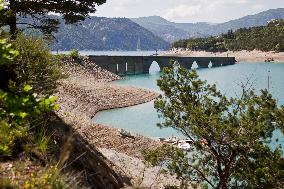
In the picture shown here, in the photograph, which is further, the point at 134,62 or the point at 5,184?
the point at 134,62

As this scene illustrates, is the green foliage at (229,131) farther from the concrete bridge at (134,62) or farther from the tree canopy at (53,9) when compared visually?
the concrete bridge at (134,62)

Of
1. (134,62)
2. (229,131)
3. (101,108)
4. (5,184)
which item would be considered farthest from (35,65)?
(134,62)

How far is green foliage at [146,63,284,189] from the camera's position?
15.7 metres

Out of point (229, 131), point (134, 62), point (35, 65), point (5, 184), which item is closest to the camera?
point (5, 184)

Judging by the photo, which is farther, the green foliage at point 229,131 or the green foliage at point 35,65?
the green foliage at point 229,131

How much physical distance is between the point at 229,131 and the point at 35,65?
7.73 metres

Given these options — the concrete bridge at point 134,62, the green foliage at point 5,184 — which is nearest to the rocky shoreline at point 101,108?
the concrete bridge at point 134,62

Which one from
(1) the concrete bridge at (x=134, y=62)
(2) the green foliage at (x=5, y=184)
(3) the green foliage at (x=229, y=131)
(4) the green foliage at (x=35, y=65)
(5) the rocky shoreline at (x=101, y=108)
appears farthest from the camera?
(1) the concrete bridge at (x=134, y=62)

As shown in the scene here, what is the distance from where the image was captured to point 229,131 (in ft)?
52.3

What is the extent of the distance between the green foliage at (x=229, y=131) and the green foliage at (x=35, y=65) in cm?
536

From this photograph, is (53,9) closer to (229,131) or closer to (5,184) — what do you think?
(229,131)

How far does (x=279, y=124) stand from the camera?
1628cm

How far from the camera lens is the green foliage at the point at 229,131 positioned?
1570cm

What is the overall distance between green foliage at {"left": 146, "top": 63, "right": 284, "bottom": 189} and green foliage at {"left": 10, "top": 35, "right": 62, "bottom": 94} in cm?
536
